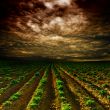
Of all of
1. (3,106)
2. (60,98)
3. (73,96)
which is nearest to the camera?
(3,106)

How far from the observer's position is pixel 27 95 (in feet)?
65.1

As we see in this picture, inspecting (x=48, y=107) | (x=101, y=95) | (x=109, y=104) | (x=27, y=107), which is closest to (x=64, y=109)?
(x=48, y=107)

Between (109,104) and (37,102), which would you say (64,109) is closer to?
(37,102)

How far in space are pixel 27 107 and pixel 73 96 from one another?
5391 mm

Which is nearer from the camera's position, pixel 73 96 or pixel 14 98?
pixel 14 98

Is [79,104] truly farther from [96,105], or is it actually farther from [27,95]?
[27,95]

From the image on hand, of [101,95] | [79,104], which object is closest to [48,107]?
[79,104]

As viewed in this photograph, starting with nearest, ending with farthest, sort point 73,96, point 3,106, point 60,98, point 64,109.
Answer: point 64,109 < point 3,106 < point 60,98 < point 73,96

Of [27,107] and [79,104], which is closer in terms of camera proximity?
[27,107]

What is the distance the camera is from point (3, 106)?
16047 millimetres

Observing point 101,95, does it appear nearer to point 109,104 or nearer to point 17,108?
point 109,104

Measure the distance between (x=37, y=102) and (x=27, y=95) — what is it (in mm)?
3011

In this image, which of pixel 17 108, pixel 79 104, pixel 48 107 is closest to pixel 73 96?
pixel 79 104

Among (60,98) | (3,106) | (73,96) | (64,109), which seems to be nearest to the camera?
(64,109)
